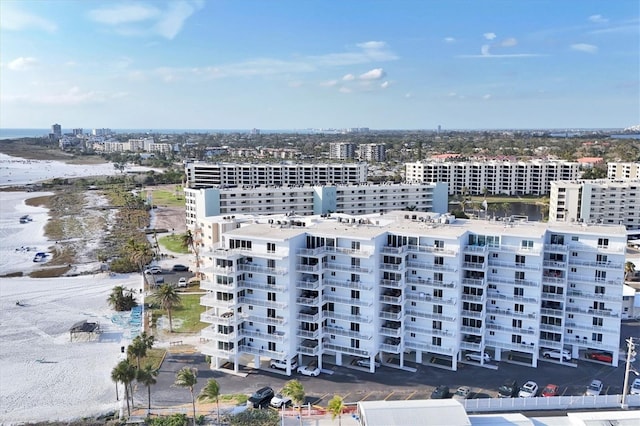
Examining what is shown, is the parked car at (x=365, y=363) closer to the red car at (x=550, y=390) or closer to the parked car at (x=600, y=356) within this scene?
the red car at (x=550, y=390)

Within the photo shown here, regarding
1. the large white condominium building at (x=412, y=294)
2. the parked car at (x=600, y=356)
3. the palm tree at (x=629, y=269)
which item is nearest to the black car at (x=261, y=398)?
the large white condominium building at (x=412, y=294)

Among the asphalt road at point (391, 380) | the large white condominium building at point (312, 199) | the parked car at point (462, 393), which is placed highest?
the large white condominium building at point (312, 199)

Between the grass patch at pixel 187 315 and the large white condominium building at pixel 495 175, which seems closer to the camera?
the grass patch at pixel 187 315

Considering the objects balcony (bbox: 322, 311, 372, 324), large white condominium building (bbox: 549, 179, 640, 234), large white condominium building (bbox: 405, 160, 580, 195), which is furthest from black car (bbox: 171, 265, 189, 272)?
large white condominium building (bbox: 405, 160, 580, 195)

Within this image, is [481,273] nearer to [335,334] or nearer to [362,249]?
[362,249]

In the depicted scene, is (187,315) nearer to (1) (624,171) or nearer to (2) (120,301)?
(2) (120,301)

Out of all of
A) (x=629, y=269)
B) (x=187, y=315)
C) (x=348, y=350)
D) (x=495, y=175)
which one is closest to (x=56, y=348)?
(x=187, y=315)
